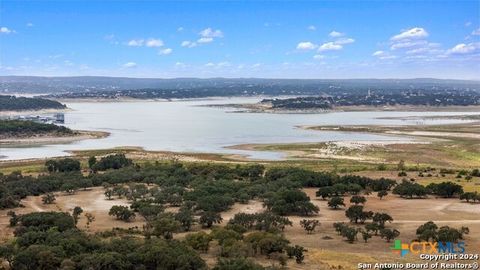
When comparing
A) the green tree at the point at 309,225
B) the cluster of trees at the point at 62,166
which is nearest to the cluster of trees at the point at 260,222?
the green tree at the point at 309,225

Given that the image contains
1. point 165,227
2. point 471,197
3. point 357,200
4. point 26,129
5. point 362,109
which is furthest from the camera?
point 362,109

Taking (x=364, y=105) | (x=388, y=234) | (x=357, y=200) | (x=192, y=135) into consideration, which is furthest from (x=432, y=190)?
(x=364, y=105)

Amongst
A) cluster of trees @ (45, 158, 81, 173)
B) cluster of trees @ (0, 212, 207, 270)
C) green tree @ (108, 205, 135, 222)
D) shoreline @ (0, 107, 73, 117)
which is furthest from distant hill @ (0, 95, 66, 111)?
cluster of trees @ (0, 212, 207, 270)

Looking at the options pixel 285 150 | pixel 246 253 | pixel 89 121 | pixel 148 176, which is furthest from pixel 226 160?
pixel 89 121

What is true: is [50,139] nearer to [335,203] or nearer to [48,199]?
[48,199]

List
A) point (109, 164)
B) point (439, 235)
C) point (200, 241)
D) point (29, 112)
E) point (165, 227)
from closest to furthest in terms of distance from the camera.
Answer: point (200, 241) < point (439, 235) < point (165, 227) < point (109, 164) < point (29, 112)

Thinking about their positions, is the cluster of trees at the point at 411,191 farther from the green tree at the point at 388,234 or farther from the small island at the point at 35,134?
the small island at the point at 35,134

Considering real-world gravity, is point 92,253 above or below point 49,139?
above

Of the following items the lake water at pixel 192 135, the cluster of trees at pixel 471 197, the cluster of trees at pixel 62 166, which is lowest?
the lake water at pixel 192 135
